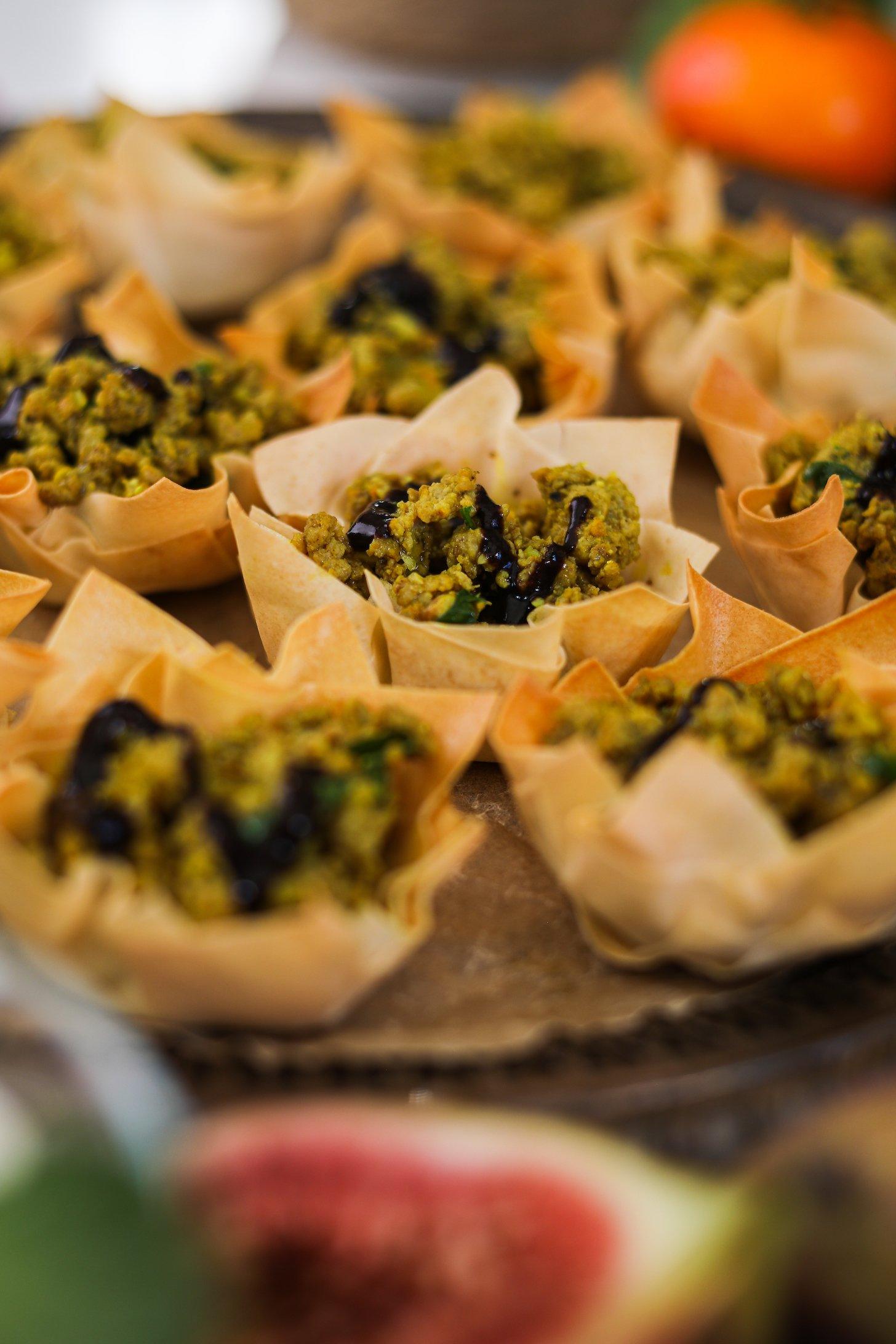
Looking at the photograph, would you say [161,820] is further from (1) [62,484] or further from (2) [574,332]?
(2) [574,332]

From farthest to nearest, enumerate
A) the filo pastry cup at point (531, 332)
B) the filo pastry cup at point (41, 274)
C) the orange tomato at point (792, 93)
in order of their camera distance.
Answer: the orange tomato at point (792, 93)
the filo pastry cup at point (41, 274)
the filo pastry cup at point (531, 332)

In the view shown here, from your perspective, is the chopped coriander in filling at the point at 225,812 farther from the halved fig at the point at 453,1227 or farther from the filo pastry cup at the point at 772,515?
the filo pastry cup at the point at 772,515

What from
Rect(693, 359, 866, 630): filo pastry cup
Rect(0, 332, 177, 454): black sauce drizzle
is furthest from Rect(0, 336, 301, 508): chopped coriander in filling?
Rect(693, 359, 866, 630): filo pastry cup

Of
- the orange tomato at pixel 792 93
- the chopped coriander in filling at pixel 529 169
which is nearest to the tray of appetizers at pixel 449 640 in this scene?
the chopped coriander in filling at pixel 529 169

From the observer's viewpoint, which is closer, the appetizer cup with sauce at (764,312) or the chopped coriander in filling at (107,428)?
the chopped coriander in filling at (107,428)

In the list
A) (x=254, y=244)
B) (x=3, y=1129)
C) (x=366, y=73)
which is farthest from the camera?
(x=366, y=73)

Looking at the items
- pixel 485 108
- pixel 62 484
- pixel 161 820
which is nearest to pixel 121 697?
pixel 161 820

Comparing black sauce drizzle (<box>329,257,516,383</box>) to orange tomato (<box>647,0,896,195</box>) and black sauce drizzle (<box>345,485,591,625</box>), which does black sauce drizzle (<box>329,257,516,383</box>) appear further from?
orange tomato (<box>647,0,896,195</box>)
